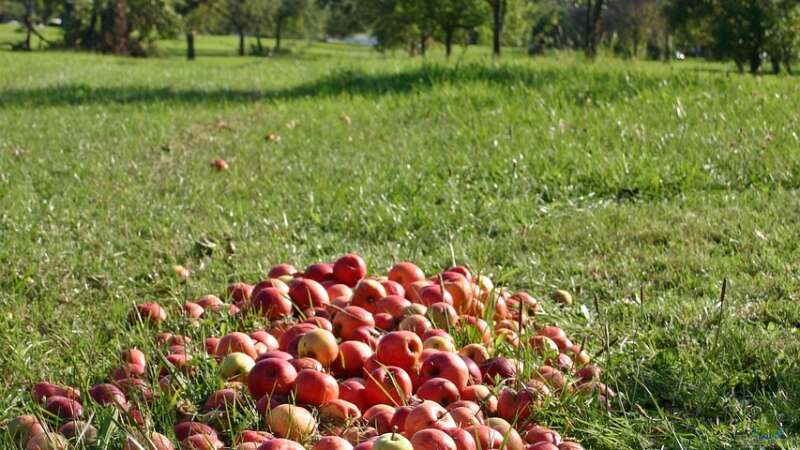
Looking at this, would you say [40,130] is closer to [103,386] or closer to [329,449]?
[103,386]

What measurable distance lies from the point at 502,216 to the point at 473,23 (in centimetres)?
3394

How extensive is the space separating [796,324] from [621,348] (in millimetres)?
877

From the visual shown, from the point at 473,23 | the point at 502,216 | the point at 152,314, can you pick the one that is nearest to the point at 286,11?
the point at 473,23

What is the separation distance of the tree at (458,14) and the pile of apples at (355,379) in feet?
108

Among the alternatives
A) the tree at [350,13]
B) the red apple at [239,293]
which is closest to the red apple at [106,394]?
the red apple at [239,293]

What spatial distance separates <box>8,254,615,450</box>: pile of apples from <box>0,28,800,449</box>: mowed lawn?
0.14m

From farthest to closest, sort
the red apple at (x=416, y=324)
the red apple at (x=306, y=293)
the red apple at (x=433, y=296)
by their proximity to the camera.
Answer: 1. the red apple at (x=306, y=293)
2. the red apple at (x=433, y=296)
3. the red apple at (x=416, y=324)

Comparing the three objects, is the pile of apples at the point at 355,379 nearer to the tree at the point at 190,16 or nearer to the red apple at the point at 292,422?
the red apple at the point at 292,422

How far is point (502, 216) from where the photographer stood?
5609 millimetres

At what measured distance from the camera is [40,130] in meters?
9.95

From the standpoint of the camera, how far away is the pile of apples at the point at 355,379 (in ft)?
8.07

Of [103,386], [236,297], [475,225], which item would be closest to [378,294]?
[236,297]

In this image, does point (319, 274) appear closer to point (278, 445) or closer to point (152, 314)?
point (152, 314)

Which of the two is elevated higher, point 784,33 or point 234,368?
point 784,33
